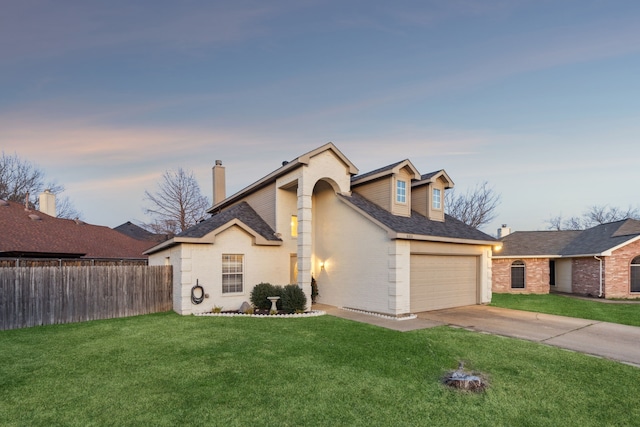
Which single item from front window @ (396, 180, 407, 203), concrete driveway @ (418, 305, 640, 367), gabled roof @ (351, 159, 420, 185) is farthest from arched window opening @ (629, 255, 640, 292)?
front window @ (396, 180, 407, 203)

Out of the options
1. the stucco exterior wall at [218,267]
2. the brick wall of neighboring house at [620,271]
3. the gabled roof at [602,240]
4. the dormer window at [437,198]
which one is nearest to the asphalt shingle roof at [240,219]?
the stucco exterior wall at [218,267]

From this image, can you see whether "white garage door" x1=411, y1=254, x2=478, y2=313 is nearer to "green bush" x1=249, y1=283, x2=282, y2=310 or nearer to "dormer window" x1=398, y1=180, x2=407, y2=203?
"dormer window" x1=398, y1=180, x2=407, y2=203

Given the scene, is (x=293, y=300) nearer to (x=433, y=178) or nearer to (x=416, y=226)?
(x=416, y=226)

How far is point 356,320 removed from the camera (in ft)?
34.2

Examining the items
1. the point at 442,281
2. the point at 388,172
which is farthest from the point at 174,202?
the point at 442,281

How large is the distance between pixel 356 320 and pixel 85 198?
36261 mm

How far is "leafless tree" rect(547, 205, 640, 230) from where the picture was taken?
4867cm

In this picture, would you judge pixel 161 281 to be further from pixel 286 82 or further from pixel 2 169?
pixel 2 169

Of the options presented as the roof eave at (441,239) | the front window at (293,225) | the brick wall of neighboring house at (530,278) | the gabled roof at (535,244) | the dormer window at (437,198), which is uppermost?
the dormer window at (437,198)

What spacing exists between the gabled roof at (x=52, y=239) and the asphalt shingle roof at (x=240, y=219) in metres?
8.69

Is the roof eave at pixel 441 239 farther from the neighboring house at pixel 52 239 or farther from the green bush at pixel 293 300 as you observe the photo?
the neighboring house at pixel 52 239

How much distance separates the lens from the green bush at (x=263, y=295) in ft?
40.7

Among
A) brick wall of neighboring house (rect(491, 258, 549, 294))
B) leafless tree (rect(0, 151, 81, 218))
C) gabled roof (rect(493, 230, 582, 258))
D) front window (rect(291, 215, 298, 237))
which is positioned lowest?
brick wall of neighboring house (rect(491, 258, 549, 294))

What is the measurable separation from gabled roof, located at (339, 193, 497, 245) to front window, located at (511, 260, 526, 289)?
27.3 feet
